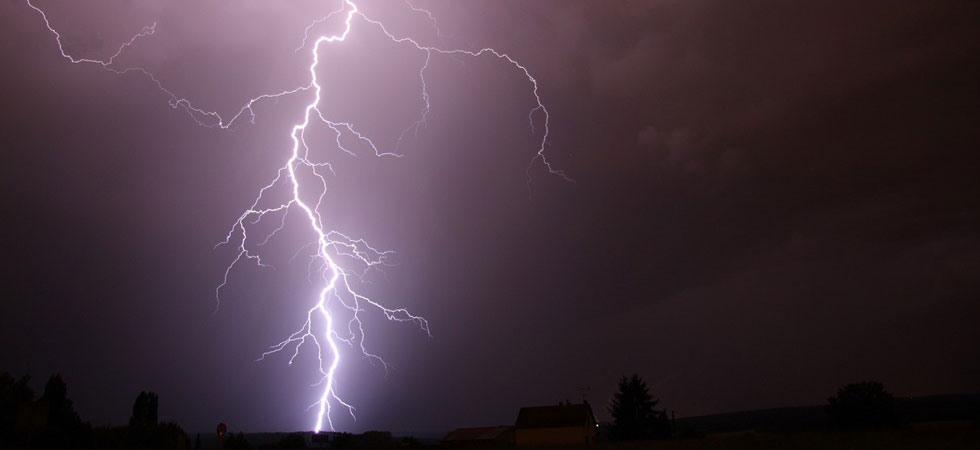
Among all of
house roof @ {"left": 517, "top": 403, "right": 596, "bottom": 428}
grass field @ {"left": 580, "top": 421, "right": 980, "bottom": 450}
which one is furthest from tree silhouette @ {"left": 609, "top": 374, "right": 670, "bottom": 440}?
grass field @ {"left": 580, "top": 421, "right": 980, "bottom": 450}

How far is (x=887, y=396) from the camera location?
36500 millimetres

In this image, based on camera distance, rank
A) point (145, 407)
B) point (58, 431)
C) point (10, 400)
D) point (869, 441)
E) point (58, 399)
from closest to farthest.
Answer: point (869, 441), point (58, 431), point (10, 400), point (58, 399), point (145, 407)

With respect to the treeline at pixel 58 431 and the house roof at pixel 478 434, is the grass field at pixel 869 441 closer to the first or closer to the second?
the treeline at pixel 58 431

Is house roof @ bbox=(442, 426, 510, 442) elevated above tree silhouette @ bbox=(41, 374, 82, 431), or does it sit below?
below

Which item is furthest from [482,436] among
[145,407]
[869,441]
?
[869,441]

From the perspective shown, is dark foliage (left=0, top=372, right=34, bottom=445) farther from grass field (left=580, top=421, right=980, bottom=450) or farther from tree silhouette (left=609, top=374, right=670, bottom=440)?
tree silhouette (left=609, top=374, right=670, bottom=440)

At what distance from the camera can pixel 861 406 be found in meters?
36.0

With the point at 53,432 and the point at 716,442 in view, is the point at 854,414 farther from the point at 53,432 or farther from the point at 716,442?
the point at 53,432

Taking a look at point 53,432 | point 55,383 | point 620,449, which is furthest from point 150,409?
point 620,449

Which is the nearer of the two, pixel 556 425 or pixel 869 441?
pixel 869 441

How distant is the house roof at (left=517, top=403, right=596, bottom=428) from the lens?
3616 centimetres

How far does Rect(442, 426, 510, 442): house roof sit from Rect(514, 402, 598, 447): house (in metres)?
1.23

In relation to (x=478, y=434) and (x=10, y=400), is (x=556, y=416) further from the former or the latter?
(x=10, y=400)

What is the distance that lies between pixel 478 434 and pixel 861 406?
20.3 m
